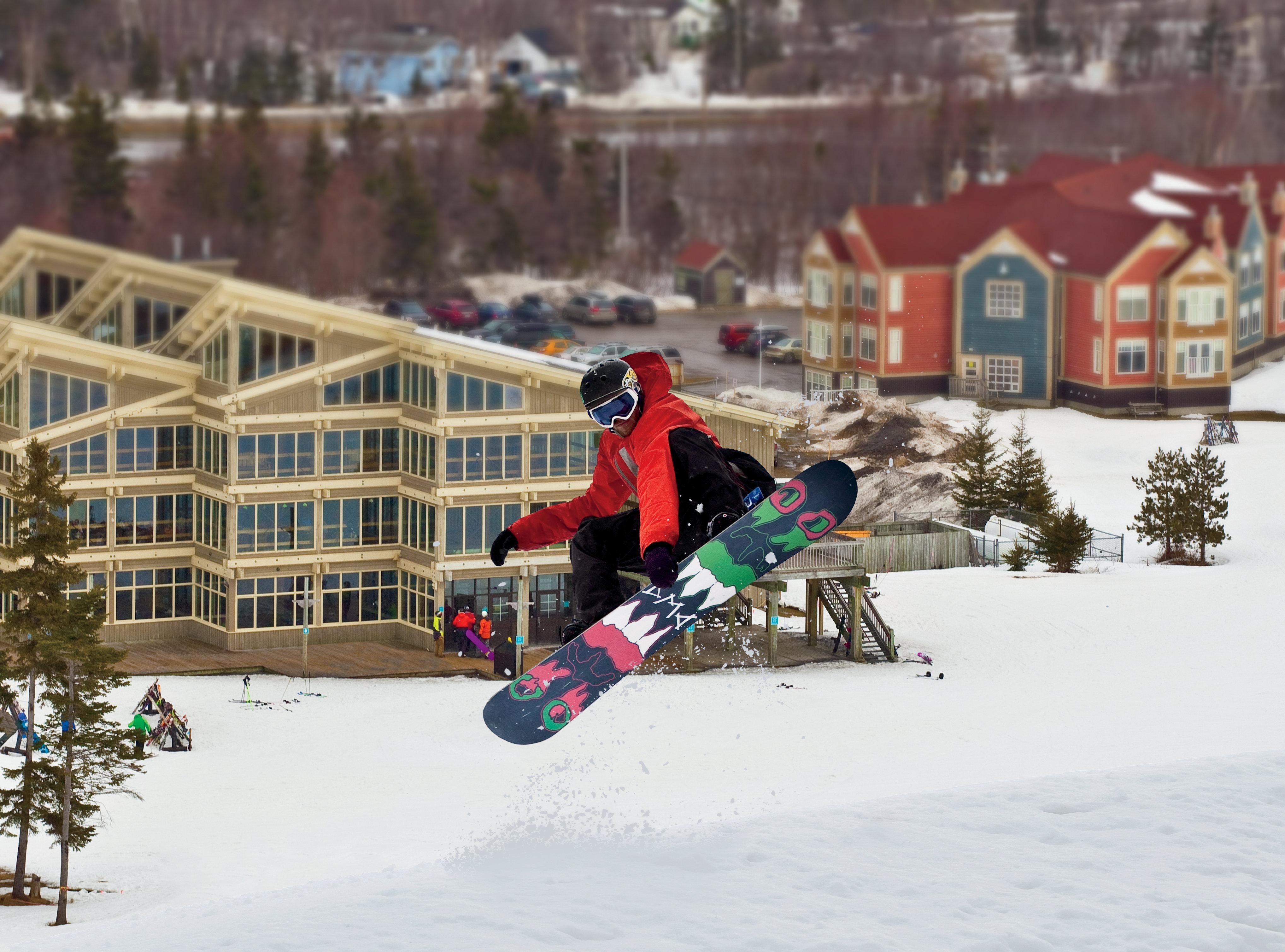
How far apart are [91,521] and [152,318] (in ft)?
24.7

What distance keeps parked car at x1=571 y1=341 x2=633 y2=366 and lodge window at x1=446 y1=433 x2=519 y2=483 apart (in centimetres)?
2545

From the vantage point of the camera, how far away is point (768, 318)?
9638 cm

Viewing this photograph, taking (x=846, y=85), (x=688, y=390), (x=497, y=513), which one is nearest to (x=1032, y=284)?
(x=688, y=390)

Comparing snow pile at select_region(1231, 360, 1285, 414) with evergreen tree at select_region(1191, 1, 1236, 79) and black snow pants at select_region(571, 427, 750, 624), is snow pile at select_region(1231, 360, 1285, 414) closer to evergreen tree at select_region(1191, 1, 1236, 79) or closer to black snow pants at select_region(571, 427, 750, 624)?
black snow pants at select_region(571, 427, 750, 624)

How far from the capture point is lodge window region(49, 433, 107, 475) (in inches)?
2058

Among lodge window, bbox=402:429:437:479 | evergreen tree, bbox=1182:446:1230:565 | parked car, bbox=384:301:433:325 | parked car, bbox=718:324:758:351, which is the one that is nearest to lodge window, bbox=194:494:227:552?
lodge window, bbox=402:429:437:479

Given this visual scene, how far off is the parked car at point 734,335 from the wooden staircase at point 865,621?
3217cm

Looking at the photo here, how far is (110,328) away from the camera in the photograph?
58.7 m

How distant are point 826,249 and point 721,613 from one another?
27367 millimetres

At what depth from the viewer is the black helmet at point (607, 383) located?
19.4m

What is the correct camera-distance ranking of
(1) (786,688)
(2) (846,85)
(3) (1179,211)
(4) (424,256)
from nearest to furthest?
1. (1) (786,688)
2. (3) (1179,211)
3. (4) (424,256)
4. (2) (846,85)

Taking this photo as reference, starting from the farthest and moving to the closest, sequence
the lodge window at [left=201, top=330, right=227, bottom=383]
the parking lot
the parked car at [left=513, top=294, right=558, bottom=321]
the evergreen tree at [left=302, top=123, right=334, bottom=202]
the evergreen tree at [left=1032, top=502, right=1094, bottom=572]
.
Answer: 1. the evergreen tree at [left=302, top=123, right=334, bottom=202]
2. the parked car at [left=513, top=294, right=558, bottom=321]
3. the parking lot
4. the evergreen tree at [left=1032, top=502, right=1094, bottom=572]
5. the lodge window at [left=201, top=330, right=227, bottom=383]

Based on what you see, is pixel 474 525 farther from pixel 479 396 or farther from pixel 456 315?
pixel 456 315

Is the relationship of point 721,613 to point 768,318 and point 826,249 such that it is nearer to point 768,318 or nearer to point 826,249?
point 826,249
